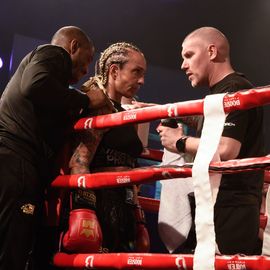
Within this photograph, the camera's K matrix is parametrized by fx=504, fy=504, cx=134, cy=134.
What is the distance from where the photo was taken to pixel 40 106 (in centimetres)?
167

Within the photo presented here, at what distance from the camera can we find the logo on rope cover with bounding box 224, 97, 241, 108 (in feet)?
4.22

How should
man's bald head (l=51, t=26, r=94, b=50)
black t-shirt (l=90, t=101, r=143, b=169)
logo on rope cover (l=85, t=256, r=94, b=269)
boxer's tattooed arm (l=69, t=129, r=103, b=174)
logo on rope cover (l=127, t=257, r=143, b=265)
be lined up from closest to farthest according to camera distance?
logo on rope cover (l=127, t=257, r=143, b=265), logo on rope cover (l=85, t=256, r=94, b=269), boxer's tattooed arm (l=69, t=129, r=103, b=174), black t-shirt (l=90, t=101, r=143, b=169), man's bald head (l=51, t=26, r=94, b=50)

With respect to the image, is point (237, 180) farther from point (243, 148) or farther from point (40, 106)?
point (40, 106)

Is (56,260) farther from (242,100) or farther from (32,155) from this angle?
(242,100)

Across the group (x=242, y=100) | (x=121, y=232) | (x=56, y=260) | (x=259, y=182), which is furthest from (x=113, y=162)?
(x=242, y=100)

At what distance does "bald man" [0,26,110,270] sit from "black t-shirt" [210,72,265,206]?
0.46 meters

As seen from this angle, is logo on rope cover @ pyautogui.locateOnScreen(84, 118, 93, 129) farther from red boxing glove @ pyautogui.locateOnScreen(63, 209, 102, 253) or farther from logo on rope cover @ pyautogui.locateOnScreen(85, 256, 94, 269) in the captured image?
logo on rope cover @ pyautogui.locateOnScreen(85, 256, 94, 269)

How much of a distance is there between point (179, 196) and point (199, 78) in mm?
496

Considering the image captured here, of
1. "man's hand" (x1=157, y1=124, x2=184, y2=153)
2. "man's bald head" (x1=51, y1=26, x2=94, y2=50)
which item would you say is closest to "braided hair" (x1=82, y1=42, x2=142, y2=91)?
"man's bald head" (x1=51, y1=26, x2=94, y2=50)

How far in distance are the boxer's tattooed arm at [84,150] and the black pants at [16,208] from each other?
0.14 metres

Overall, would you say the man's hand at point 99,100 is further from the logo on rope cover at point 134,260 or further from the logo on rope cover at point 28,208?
the logo on rope cover at point 134,260

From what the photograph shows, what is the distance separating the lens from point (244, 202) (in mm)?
1663

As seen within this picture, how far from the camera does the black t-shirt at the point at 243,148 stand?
5.43ft

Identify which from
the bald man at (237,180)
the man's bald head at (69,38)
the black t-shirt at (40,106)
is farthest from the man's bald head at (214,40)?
the black t-shirt at (40,106)
